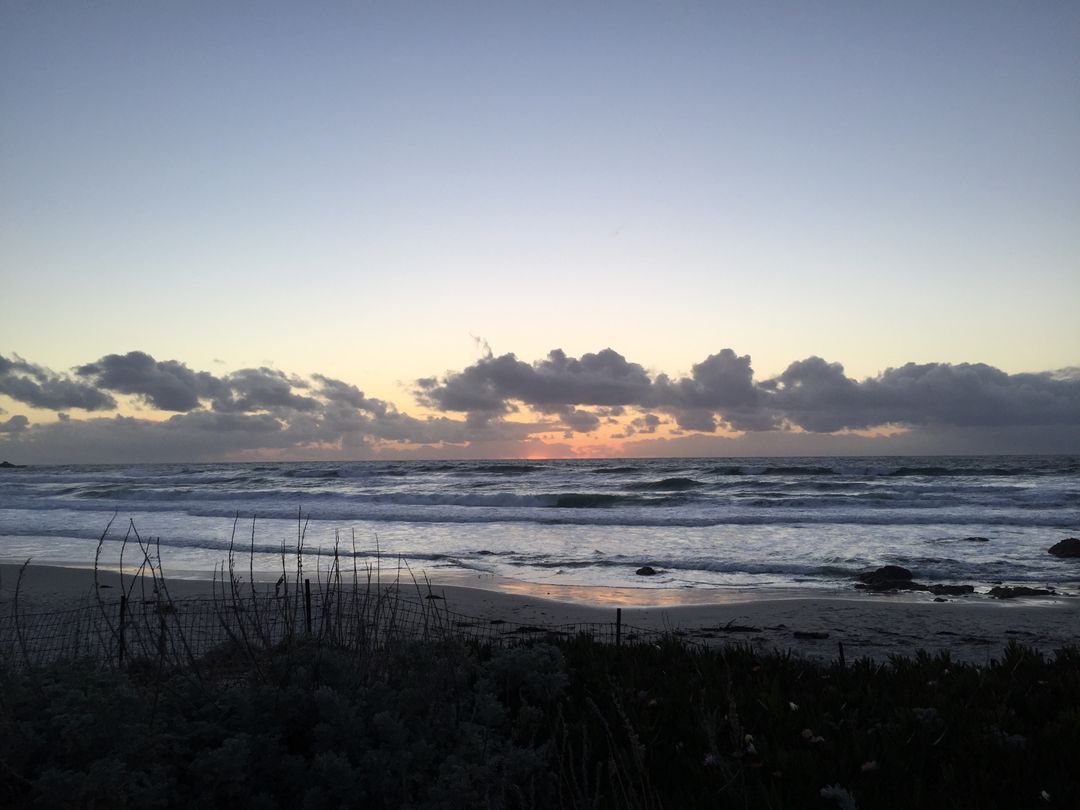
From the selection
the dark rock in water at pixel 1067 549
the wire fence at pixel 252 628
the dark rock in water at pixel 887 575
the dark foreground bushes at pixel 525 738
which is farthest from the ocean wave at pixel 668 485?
the dark foreground bushes at pixel 525 738

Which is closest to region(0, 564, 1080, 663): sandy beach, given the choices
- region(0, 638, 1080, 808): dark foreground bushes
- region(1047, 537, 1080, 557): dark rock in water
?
region(0, 638, 1080, 808): dark foreground bushes

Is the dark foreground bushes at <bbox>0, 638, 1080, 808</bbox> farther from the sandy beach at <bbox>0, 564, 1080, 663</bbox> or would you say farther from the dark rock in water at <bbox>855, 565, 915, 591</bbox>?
the dark rock in water at <bbox>855, 565, 915, 591</bbox>

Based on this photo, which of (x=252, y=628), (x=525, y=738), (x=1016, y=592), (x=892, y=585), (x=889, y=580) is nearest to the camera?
(x=525, y=738)

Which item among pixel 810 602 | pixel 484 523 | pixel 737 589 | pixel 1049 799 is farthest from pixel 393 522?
pixel 1049 799

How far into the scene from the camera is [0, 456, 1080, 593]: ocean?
20.2 metres

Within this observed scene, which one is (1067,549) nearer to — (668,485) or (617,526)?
(617,526)

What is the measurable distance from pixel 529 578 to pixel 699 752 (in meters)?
15.1

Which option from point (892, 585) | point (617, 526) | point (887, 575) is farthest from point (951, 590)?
point (617, 526)

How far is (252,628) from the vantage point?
32.4ft

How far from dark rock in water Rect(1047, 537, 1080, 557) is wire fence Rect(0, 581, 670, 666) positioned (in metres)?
17.3

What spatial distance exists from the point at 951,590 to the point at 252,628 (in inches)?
590

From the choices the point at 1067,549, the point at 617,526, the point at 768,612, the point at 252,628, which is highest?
the point at 252,628

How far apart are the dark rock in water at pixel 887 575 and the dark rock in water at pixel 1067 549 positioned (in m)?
6.67

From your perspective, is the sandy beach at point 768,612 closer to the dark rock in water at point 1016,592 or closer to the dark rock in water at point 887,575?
the dark rock in water at point 1016,592
